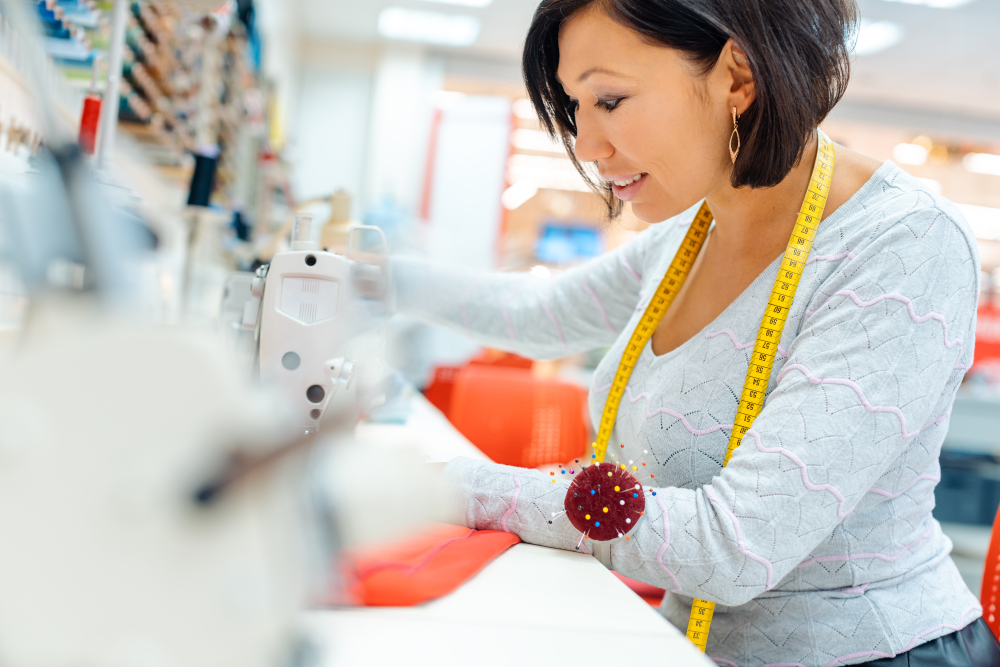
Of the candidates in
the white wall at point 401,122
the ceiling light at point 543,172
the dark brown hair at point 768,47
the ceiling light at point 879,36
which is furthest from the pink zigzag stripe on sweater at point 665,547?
the ceiling light at point 543,172

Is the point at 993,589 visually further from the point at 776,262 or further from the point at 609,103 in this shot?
the point at 609,103

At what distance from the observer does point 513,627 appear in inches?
23.1

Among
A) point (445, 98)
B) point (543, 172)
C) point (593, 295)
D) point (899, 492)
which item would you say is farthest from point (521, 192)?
point (899, 492)

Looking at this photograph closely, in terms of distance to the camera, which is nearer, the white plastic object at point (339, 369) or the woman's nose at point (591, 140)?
the white plastic object at point (339, 369)

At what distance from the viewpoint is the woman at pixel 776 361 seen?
0.76 meters

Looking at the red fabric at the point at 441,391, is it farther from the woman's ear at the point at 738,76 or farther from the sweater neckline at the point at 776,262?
the woman's ear at the point at 738,76

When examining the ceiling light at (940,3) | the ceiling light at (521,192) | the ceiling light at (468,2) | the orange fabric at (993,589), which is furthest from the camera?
the ceiling light at (521,192)

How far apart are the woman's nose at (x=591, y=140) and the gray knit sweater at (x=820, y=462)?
0.28 metres

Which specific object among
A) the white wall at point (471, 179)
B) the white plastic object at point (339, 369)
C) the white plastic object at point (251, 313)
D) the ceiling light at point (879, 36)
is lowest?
the white plastic object at point (339, 369)

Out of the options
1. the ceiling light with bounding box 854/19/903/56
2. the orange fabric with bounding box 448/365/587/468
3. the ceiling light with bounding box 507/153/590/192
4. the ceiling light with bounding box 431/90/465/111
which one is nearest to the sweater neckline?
the orange fabric with bounding box 448/365/587/468

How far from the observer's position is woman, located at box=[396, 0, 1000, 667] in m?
0.76

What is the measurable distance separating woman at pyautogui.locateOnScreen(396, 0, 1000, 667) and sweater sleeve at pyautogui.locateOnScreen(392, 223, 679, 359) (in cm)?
23

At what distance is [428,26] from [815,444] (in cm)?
638

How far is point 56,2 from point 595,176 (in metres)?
0.90
